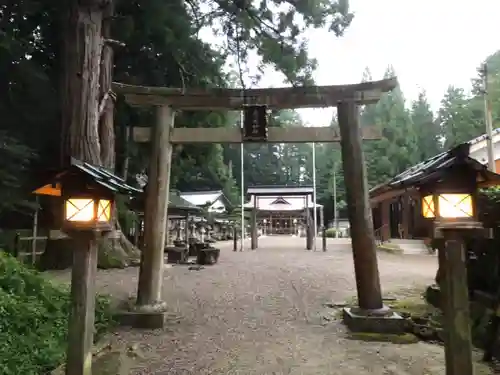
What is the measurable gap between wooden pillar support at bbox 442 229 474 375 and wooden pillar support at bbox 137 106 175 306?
454 centimetres

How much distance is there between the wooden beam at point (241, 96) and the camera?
669 cm

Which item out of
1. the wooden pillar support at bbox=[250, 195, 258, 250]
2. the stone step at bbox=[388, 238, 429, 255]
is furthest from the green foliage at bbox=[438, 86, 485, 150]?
the wooden pillar support at bbox=[250, 195, 258, 250]

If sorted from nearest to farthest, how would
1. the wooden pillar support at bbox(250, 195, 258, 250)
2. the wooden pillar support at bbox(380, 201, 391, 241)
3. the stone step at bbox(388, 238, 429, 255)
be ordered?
the stone step at bbox(388, 238, 429, 255) < the wooden pillar support at bbox(250, 195, 258, 250) < the wooden pillar support at bbox(380, 201, 391, 241)

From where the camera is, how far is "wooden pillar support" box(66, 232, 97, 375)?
3438mm

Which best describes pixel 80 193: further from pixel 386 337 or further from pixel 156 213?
pixel 386 337

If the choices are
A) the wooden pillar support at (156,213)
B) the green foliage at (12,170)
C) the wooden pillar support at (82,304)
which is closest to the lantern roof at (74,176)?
the wooden pillar support at (82,304)

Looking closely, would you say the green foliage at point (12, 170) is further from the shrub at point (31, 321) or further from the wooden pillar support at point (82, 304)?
the wooden pillar support at point (82, 304)

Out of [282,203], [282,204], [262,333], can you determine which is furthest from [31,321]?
[282,203]

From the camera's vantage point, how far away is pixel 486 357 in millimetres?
4773

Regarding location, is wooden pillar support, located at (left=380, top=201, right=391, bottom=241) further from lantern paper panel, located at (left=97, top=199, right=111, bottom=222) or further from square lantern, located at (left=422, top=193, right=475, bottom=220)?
lantern paper panel, located at (left=97, top=199, right=111, bottom=222)

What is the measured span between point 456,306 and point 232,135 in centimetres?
459

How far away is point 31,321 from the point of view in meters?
4.81

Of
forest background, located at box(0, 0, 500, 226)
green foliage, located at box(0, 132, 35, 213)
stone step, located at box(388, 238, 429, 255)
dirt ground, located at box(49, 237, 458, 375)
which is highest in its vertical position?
forest background, located at box(0, 0, 500, 226)

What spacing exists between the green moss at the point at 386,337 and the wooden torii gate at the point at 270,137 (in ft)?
1.60
